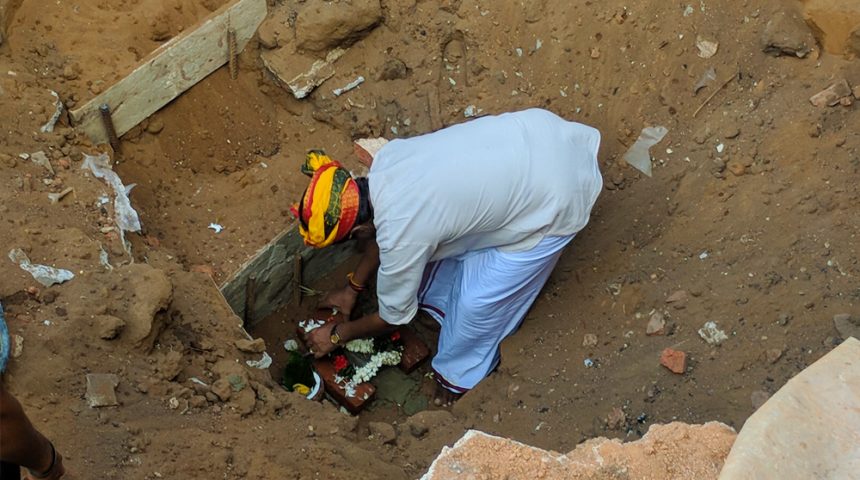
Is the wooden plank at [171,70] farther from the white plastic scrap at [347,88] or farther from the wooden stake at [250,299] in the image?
the wooden stake at [250,299]

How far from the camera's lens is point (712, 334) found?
308cm

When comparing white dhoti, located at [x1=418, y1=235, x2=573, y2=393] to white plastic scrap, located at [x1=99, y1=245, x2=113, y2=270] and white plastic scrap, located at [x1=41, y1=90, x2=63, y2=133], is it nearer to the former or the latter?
white plastic scrap, located at [x1=99, y1=245, x2=113, y2=270]

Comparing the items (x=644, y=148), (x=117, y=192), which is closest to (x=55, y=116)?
(x=117, y=192)

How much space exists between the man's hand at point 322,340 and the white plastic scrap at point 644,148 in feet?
5.49

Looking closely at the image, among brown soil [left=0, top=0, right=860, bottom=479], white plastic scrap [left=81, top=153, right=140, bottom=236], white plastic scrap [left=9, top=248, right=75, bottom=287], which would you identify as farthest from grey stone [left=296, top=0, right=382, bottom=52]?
white plastic scrap [left=9, top=248, right=75, bottom=287]

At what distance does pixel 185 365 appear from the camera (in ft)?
9.92

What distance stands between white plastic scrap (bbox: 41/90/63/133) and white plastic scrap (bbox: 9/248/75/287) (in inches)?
32.1

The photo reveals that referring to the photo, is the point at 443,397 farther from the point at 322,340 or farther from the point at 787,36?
the point at 787,36

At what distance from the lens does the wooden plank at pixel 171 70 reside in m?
3.82

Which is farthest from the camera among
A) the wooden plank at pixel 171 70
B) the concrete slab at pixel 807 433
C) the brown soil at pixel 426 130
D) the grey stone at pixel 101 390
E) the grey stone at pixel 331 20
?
the grey stone at pixel 331 20

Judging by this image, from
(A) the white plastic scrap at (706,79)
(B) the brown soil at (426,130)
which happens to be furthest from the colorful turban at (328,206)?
(A) the white plastic scrap at (706,79)

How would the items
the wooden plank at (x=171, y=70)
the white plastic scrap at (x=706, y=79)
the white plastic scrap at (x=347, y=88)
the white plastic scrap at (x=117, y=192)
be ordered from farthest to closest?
the white plastic scrap at (x=347, y=88) → the wooden plank at (x=171, y=70) → the white plastic scrap at (x=706, y=79) → the white plastic scrap at (x=117, y=192)

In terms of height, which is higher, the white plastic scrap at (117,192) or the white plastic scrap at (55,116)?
the white plastic scrap at (55,116)

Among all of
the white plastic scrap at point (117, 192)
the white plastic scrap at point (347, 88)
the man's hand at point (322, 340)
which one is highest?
the white plastic scrap at point (117, 192)
